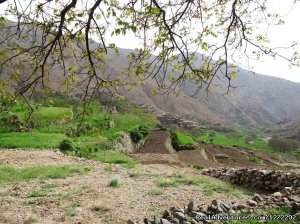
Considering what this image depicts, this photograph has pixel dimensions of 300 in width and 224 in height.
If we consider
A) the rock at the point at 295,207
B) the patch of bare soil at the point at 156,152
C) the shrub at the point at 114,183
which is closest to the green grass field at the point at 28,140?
the patch of bare soil at the point at 156,152

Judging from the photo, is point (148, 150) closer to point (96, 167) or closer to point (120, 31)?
point (96, 167)

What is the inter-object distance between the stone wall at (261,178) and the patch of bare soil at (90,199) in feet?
11.4

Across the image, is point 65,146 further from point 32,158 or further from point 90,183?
point 90,183

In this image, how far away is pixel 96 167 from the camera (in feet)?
46.7

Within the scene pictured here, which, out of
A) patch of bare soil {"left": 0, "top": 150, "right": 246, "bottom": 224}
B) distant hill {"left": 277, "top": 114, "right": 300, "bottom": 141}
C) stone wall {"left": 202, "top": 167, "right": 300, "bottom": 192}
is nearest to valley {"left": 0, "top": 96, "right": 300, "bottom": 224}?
patch of bare soil {"left": 0, "top": 150, "right": 246, "bottom": 224}

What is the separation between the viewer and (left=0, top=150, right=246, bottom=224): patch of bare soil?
7968 mm

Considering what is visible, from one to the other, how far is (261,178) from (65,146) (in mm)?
9363

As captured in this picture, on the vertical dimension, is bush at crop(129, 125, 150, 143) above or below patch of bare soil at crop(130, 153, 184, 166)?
above

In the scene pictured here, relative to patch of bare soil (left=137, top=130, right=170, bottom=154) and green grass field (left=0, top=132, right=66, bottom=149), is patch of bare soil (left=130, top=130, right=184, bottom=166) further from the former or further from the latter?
green grass field (left=0, top=132, right=66, bottom=149)

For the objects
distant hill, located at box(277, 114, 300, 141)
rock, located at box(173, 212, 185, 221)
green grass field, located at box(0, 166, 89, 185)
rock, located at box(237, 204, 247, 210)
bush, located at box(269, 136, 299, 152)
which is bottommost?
bush, located at box(269, 136, 299, 152)

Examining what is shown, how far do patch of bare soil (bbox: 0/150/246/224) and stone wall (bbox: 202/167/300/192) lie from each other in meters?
3.46

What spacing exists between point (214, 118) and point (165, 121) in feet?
208

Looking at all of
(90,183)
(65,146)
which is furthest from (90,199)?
(65,146)

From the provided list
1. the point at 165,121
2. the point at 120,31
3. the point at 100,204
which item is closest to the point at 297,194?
the point at 100,204
